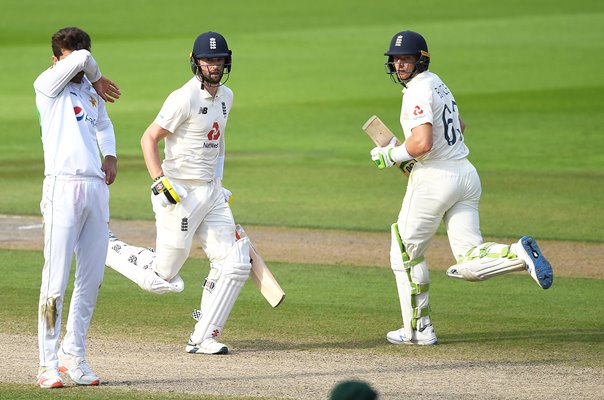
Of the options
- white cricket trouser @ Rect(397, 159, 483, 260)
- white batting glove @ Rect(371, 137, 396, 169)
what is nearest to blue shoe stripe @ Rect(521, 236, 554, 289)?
white cricket trouser @ Rect(397, 159, 483, 260)

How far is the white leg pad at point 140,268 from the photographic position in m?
9.18

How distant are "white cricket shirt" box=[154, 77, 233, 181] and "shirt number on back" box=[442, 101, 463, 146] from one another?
5.35ft

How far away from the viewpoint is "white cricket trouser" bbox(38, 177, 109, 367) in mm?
7609

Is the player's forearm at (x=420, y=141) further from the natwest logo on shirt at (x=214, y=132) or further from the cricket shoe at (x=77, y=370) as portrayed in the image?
the cricket shoe at (x=77, y=370)

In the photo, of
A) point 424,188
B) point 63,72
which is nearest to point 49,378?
point 63,72

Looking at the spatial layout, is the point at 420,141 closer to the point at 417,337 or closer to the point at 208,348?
the point at 417,337

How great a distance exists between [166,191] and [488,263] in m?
2.32

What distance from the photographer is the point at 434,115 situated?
9.36 m

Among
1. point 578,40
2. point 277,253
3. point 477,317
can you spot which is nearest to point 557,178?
point 277,253

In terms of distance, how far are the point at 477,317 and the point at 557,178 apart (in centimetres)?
988

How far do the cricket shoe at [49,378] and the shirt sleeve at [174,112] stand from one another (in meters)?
2.19

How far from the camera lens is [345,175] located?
20.1 m

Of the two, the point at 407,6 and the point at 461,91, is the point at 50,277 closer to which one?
the point at 461,91

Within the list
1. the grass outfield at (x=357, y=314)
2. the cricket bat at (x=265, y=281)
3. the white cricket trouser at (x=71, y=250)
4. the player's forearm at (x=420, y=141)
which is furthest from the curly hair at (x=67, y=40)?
the player's forearm at (x=420, y=141)
